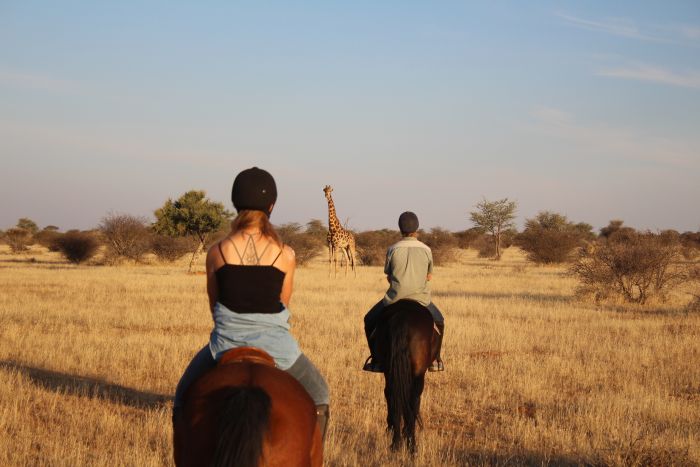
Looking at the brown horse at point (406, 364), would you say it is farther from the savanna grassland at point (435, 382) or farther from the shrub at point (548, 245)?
the shrub at point (548, 245)

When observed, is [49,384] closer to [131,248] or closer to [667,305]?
[667,305]

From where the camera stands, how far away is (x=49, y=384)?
852 cm

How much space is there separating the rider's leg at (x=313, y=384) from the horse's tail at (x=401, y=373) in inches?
91.5

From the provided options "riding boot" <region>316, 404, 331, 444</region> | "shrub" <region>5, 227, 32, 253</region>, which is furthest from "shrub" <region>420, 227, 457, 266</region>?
"riding boot" <region>316, 404, 331, 444</region>

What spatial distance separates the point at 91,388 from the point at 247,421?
639 cm

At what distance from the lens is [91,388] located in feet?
28.1

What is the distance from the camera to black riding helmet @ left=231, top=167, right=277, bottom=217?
3723mm

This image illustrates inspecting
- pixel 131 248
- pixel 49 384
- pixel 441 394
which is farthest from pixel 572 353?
pixel 131 248

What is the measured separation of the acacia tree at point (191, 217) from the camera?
122ft

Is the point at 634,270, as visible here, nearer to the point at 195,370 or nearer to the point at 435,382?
the point at 435,382

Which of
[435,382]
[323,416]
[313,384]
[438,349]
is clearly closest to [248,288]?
[313,384]

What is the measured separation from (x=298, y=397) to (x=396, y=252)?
3.63m

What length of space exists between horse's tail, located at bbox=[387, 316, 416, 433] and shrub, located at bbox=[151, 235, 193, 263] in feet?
110

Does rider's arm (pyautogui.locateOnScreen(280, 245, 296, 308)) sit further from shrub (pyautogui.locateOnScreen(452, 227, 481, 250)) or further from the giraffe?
shrub (pyautogui.locateOnScreen(452, 227, 481, 250))
